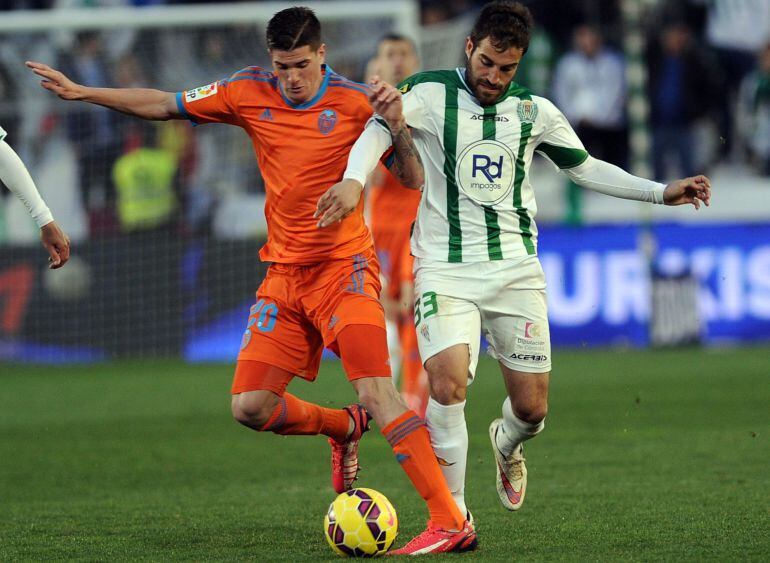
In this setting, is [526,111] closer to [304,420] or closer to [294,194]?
[294,194]

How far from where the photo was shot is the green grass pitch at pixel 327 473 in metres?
5.64

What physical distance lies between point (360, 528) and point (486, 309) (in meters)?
1.20

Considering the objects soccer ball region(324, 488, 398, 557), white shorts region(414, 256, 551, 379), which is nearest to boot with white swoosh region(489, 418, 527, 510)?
white shorts region(414, 256, 551, 379)

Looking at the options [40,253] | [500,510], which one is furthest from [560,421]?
[40,253]

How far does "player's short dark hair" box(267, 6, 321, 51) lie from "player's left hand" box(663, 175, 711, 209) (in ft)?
5.64

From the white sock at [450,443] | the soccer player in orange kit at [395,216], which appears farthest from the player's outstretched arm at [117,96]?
the soccer player in orange kit at [395,216]

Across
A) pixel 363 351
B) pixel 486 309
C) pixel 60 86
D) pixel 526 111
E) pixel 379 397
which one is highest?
pixel 60 86

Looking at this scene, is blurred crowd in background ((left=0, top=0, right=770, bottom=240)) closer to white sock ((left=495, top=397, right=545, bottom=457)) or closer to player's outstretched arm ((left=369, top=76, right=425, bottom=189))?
white sock ((left=495, top=397, right=545, bottom=457))

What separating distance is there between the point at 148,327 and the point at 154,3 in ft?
17.6

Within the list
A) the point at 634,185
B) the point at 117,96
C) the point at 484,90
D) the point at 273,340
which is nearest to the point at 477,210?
the point at 484,90

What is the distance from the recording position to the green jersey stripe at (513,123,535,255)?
595 centimetres

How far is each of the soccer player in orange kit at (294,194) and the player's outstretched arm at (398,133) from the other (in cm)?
4

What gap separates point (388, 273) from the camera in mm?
8930

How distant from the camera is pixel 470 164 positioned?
19.3ft
